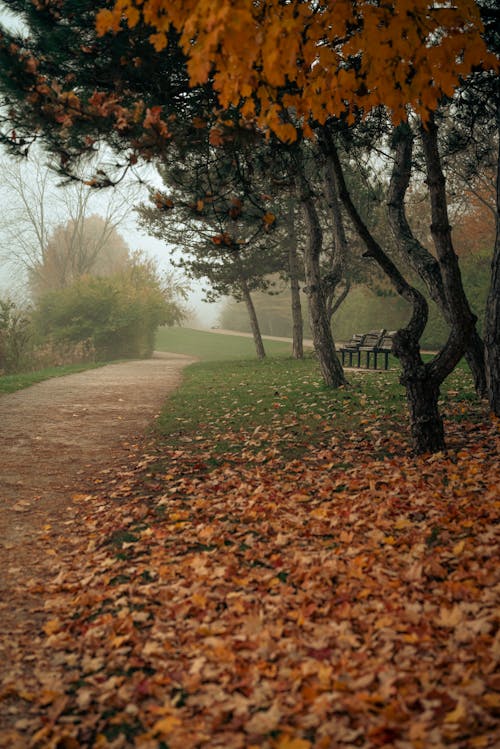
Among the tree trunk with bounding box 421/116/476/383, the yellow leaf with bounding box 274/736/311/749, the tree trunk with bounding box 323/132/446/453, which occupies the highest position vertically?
the tree trunk with bounding box 421/116/476/383

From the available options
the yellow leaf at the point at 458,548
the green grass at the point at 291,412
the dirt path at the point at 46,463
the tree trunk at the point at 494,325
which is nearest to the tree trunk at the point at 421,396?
the green grass at the point at 291,412

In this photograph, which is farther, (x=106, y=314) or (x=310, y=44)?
(x=106, y=314)

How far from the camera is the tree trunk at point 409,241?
24.2 feet

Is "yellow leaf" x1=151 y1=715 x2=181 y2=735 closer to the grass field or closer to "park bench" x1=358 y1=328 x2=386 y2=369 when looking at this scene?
the grass field

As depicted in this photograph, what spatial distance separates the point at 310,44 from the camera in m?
4.29

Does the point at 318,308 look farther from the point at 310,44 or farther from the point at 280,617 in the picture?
the point at 280,617

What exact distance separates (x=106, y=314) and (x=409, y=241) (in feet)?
76.4

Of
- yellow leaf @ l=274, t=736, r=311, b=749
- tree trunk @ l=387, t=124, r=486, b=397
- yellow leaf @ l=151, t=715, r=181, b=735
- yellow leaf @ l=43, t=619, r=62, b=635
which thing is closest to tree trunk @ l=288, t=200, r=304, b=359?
tree trunk @ l=387, t=124, r=486, b=397

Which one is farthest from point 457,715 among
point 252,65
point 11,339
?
point 11,339

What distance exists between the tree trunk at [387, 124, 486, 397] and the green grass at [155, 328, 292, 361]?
29181 mm

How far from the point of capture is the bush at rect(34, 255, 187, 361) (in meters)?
27.9

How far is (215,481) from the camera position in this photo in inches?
244

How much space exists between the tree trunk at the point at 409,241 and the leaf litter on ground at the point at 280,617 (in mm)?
2400

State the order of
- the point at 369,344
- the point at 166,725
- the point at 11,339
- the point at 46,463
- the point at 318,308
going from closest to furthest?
the point at 166,725, the point at 46,463, the point at 318,308, the point at 369,344, the point at 11,339
